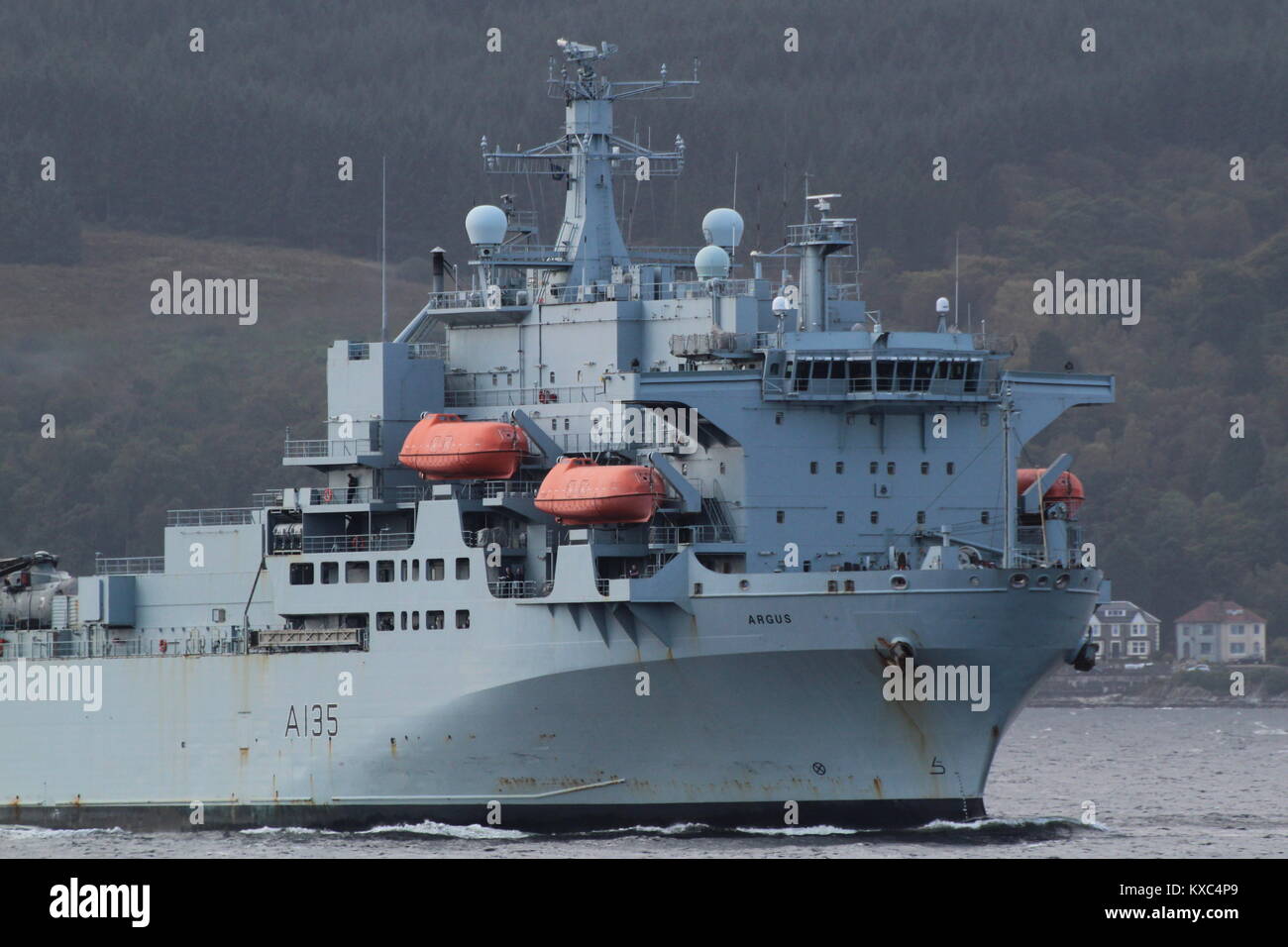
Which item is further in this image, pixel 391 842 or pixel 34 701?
pixel 34 701

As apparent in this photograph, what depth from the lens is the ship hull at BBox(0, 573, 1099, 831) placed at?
46.8 meters

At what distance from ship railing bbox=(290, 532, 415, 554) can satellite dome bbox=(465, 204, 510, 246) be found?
275 inches

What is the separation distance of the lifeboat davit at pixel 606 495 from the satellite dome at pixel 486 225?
8.89 meters

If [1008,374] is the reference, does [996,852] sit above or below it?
below

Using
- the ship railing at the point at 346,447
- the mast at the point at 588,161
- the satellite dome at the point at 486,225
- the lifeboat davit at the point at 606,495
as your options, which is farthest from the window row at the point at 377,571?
the satellite dome at the point at 486,225

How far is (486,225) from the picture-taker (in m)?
54.7

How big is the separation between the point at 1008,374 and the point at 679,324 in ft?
22.7

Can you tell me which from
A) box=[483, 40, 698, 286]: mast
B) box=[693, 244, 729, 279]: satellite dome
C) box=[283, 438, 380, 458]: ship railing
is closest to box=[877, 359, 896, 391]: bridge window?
box=[693, 244, 729, 279]: satellite dome

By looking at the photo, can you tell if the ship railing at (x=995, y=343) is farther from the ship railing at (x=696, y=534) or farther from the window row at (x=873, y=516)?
the ship railing at (x=696, y=534)


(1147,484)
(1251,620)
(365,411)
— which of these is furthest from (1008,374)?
(1147,484)

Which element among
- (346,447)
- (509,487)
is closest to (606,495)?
(509,487)

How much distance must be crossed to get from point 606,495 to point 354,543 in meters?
8.47

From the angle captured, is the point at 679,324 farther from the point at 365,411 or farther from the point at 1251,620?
the point at 1251,620

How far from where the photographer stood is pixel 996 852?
46531 millimetres
